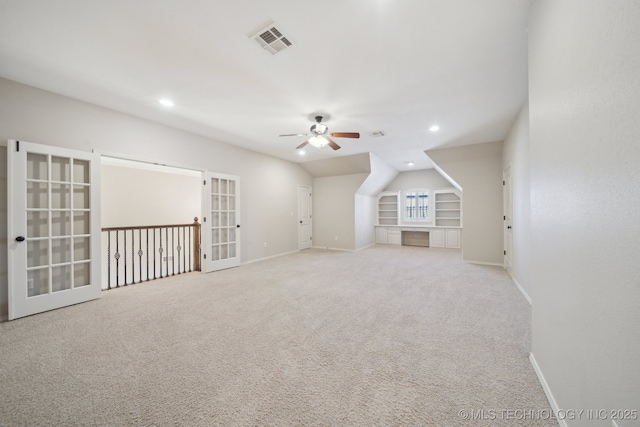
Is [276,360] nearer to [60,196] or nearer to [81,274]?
[81,274]

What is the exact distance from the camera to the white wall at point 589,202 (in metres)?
0.80

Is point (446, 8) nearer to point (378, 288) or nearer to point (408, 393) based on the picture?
point (408, 393)

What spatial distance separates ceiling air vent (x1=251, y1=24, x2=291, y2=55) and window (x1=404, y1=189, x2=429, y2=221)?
741 cm

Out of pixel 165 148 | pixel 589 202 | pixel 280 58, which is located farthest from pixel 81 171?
pixel 589 202

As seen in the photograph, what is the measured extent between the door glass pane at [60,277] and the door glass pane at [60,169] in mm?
1182

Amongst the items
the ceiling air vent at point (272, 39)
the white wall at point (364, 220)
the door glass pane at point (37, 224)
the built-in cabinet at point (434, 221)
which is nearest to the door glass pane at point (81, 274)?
the door glass pane at point (37, 224)

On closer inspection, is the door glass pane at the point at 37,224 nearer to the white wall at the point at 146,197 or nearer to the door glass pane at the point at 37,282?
the door glass pane at the point at 37,282

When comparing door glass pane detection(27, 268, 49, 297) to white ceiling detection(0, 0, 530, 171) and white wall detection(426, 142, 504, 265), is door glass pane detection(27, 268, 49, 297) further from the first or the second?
white wall detection(426, 142, 504, 265)

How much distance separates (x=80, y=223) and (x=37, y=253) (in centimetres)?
54

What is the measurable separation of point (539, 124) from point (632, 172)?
1081 millimetres

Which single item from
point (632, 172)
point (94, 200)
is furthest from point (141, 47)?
point (632, 172)

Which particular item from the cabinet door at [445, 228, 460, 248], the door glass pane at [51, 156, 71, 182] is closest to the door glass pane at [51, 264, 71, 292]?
the door glass pane at [51, 156, 71, 182]

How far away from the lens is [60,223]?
3068 mm

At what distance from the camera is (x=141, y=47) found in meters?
2.23
